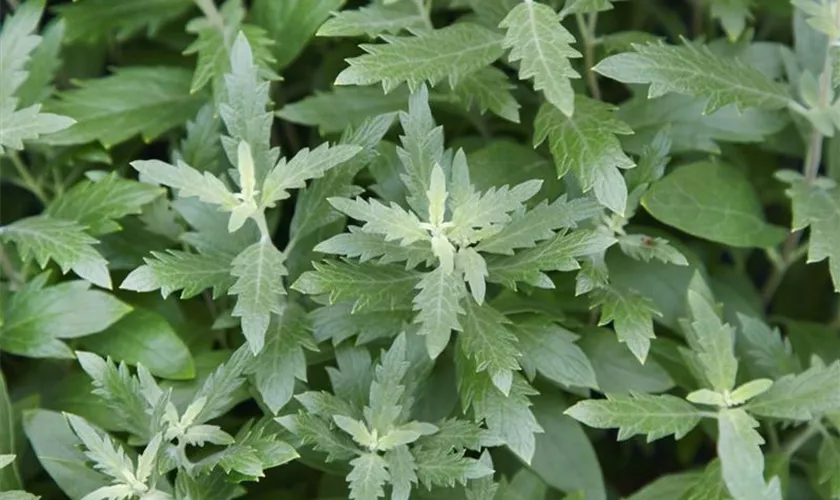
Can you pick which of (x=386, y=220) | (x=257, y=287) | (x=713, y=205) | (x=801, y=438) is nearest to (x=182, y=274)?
(x=257, y=287)

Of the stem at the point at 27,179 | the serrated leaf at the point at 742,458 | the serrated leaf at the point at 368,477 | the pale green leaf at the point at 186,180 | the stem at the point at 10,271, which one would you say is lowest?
the serrated leaf at the point at 742,458

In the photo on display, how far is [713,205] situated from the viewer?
0.98 metres

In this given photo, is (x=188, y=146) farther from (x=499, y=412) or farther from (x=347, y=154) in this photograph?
(x=499, y=412)

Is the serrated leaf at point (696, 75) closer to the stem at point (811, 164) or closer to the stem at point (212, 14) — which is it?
the stem at point (811, 164)

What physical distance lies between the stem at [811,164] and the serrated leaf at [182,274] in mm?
622

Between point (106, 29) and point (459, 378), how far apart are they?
60 centimetres

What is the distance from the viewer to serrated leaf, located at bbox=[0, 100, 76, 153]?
0.88 metres

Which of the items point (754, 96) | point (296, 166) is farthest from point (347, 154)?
point (754, 96)

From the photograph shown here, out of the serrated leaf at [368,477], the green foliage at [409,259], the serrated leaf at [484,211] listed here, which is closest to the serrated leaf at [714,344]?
the green foliage at [409,259]

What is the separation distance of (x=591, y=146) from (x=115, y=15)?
Answer: 1.95 feet

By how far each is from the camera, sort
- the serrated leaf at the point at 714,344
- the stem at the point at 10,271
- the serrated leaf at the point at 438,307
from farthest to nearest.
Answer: the stem at the point at 10,271 → the serrated leaf at the point at 714,344 → the serrated leaf at the point at 438,307

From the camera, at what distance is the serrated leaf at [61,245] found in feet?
2.89

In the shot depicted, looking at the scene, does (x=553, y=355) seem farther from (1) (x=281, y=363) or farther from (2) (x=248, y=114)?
(2) (x=248, y=114)

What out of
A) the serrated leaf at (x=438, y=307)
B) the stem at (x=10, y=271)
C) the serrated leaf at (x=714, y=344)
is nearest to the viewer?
the serrated leaf at (x=438, y=307)
